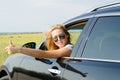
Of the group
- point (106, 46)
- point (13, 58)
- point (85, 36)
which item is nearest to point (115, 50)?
point (106, 46)

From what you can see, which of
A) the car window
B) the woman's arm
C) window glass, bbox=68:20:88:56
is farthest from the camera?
the woman's arm

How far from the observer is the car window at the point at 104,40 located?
528 cm

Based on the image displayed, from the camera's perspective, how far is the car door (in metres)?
5.11

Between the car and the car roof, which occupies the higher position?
the car roof

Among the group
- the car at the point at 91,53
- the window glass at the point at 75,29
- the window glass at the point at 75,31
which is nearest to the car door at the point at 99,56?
the car at the point at 91,53

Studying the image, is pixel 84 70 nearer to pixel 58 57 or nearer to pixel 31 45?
pixel 58 57

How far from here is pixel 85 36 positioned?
19.2 ft

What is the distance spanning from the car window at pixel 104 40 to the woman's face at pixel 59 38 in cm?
91

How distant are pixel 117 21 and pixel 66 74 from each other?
91cm

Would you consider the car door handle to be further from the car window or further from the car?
the car window

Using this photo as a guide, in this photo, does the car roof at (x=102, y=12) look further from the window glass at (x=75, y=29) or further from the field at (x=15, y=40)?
the field at (x=15, y=40)

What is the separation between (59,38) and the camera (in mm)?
6680

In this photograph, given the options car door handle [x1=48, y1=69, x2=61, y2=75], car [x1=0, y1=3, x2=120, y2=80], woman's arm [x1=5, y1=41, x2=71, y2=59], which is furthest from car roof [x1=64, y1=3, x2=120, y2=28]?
car door handle [x1=48, y1=69, x2=61, y2=75]

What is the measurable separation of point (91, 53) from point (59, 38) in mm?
1103
